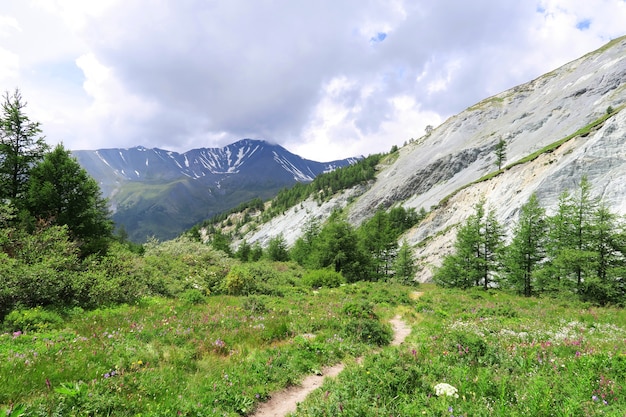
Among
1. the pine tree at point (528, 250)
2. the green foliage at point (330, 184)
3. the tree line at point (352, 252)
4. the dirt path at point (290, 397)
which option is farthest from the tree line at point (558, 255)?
the green foliage at point (330, 184)

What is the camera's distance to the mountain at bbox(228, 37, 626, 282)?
4850 cm

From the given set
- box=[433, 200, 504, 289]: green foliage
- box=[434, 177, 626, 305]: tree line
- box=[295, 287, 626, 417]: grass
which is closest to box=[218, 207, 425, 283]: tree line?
box=[433, 200, 504, 289]: green foliage

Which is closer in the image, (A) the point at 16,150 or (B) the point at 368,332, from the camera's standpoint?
(B) the point at 368,332

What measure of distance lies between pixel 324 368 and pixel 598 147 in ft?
209

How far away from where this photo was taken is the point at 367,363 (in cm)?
756

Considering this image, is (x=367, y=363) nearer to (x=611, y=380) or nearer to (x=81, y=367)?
(x=611, y=380)

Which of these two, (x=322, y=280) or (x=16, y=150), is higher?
(x=16, y=150)

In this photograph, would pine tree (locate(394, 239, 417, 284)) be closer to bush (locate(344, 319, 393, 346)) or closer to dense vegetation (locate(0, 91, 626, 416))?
dense vegetation (locate(0, 91, 626, 416))

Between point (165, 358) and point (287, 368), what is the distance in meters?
3.24

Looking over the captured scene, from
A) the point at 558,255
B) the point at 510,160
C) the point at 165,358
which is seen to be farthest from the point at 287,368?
the point at 510,160

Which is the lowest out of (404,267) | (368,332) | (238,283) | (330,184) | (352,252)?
(404,267)

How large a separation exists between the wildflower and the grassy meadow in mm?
32

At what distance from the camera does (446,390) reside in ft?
19.3

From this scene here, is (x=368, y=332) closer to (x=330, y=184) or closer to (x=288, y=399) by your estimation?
(x=288, y=399)
